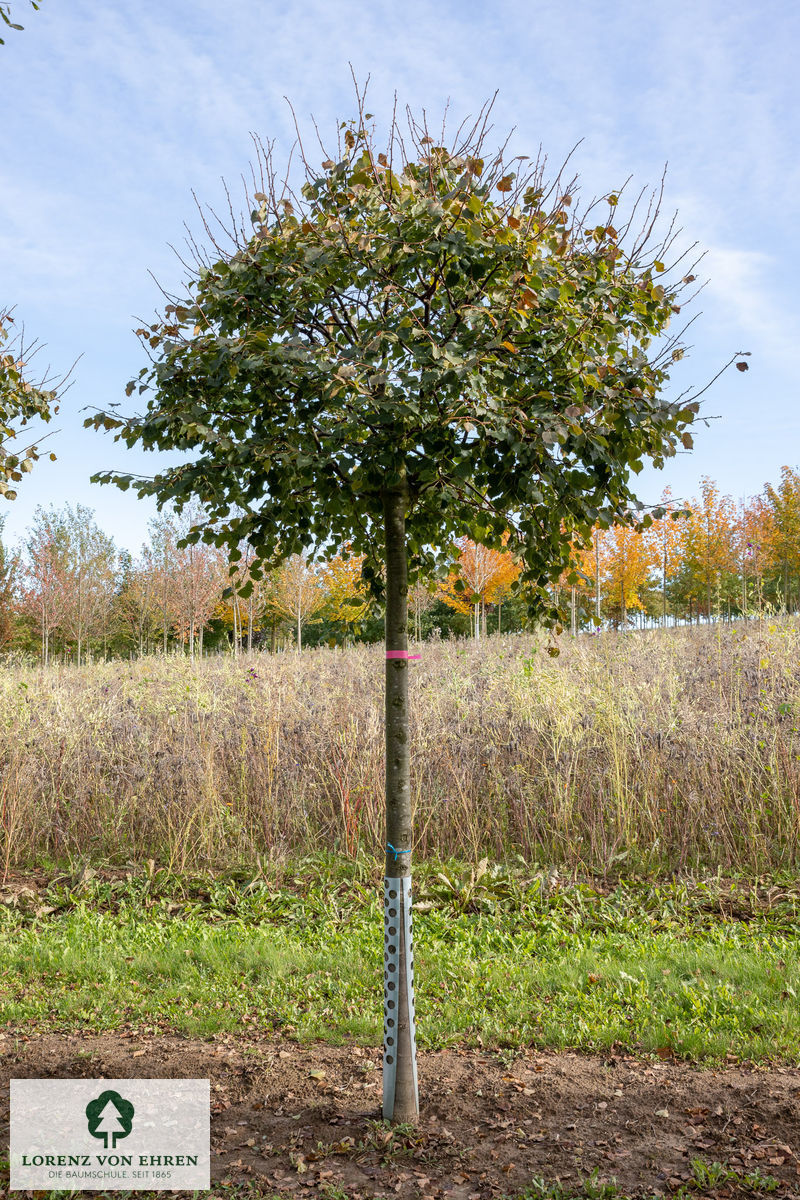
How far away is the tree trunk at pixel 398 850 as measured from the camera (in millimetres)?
3244

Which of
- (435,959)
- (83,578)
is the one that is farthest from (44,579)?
(435,959)

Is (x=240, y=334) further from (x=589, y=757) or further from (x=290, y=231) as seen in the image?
(x=589, y=757)

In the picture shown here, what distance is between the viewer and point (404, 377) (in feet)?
8.58

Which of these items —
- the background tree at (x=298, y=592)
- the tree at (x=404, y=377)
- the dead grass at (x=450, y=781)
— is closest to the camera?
the tree at (x=404, y=377)

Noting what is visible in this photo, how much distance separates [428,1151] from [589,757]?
12.6 feet

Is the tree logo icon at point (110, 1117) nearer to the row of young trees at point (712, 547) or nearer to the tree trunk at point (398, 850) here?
the tree trunk at point (398, 850)

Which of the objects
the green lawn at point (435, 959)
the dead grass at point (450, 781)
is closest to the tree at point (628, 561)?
the dead grass at point (450, 781)

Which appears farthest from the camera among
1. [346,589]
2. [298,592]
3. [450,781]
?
[298,592]

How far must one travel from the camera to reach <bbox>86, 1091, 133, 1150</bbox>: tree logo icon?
3.23 meters

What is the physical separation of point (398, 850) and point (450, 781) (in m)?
3.25

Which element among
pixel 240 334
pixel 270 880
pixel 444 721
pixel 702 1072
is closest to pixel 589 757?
pixel 444 721

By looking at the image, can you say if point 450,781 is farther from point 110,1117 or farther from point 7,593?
point 7,593

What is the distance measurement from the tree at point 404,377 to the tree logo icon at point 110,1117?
3.38 feet

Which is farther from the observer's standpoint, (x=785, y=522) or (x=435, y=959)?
(x=785, y=522)
